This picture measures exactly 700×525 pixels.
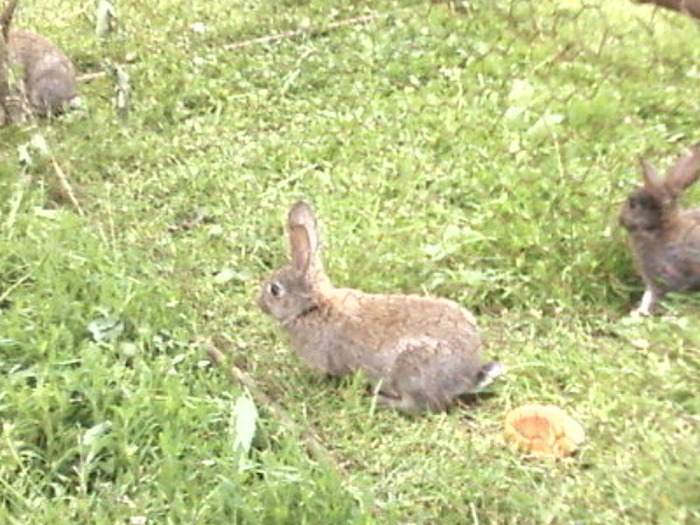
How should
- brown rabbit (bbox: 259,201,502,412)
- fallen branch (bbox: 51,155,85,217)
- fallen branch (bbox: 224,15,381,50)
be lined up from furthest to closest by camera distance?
fallen branch (bbox: 224,15,381,50) < fallen branch (bbox: 51,155,85,217) < brown rabbit (bbox: 259,201,502,412)

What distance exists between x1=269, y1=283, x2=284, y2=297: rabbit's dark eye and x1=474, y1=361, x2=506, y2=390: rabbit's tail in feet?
2.56

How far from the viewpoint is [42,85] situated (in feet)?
20.7

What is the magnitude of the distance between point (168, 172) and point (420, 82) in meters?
1.45

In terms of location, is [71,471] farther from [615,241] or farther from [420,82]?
[420,82]

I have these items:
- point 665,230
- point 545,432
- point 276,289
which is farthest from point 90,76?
point 545,432

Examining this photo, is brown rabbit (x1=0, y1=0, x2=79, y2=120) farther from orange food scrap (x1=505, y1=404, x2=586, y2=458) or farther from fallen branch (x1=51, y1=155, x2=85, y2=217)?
orange food scrap (x1=505, y1=404, x2=586, y2=458)

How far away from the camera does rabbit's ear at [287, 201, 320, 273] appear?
4.11 meters

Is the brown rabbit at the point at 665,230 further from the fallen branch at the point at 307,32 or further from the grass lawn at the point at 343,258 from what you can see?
the fallen branch at the point at 307,32

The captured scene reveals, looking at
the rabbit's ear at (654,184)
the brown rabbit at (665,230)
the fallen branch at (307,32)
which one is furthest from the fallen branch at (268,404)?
the fallen branch at (307,32)

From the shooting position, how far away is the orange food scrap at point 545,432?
11.4ft

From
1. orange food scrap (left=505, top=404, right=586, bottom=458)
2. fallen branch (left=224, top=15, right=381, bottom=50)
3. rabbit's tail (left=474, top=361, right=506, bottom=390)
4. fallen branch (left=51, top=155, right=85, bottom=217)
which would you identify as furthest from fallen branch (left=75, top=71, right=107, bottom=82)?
orange food scrap (left=505, top=404, right=586, bottom=458)

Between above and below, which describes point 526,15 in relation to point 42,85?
above

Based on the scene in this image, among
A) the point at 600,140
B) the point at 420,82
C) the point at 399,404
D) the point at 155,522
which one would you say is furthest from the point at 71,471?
the point at 420,82

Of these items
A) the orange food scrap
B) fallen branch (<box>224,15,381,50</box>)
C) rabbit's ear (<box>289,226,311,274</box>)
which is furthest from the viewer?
fallen branch (<box>224,15,381,50</box>)
